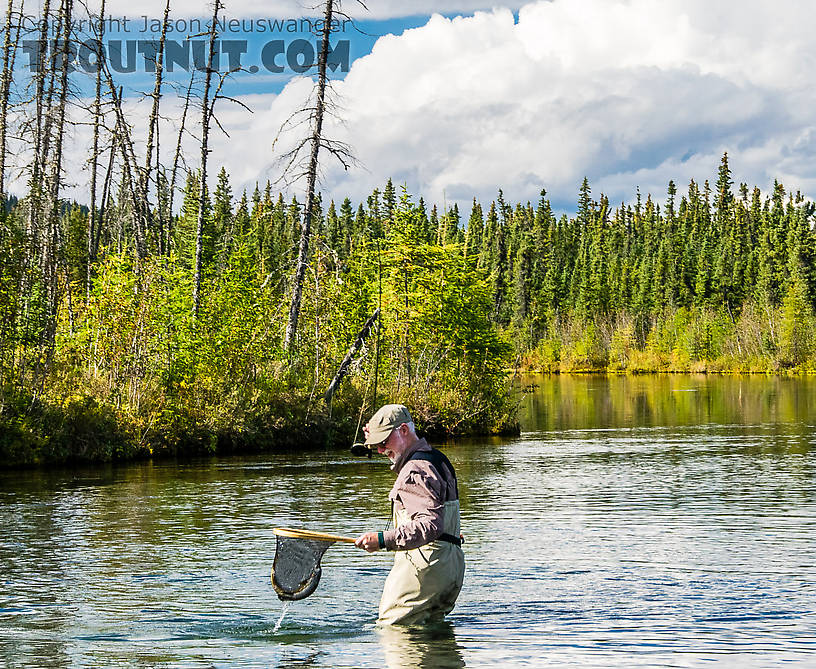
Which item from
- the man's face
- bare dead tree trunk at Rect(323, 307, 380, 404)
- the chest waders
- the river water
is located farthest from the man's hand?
bare dead tree trunk at Rect(323, 307, 380, 404)

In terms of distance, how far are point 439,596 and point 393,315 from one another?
29799mm

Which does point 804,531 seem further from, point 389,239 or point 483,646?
point 389,239

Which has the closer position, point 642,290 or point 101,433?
point 101,433

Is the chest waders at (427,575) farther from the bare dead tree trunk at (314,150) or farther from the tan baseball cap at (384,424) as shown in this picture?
the bare dead tree trunk at (314,150)

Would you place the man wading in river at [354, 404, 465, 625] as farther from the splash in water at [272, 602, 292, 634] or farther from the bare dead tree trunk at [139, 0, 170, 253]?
the bare dead tree trunk at [139, 0, 170, 253]

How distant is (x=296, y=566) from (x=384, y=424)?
2324 mm

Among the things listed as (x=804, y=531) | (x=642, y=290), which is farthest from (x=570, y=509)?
(x=642, y=290)

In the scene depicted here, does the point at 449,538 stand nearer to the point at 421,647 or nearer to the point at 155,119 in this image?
the point at 421,647

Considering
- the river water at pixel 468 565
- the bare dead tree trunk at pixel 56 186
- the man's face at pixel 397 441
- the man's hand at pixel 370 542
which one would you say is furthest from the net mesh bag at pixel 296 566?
the bare dead tree trunk at pixel 56 186

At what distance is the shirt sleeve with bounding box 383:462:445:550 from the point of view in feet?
31.2

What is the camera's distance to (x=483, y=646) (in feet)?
35.1

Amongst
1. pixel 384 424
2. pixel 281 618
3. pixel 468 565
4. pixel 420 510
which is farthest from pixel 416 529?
pixel 468 565

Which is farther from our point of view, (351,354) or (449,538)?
(351,354)

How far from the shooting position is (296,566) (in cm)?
1102
